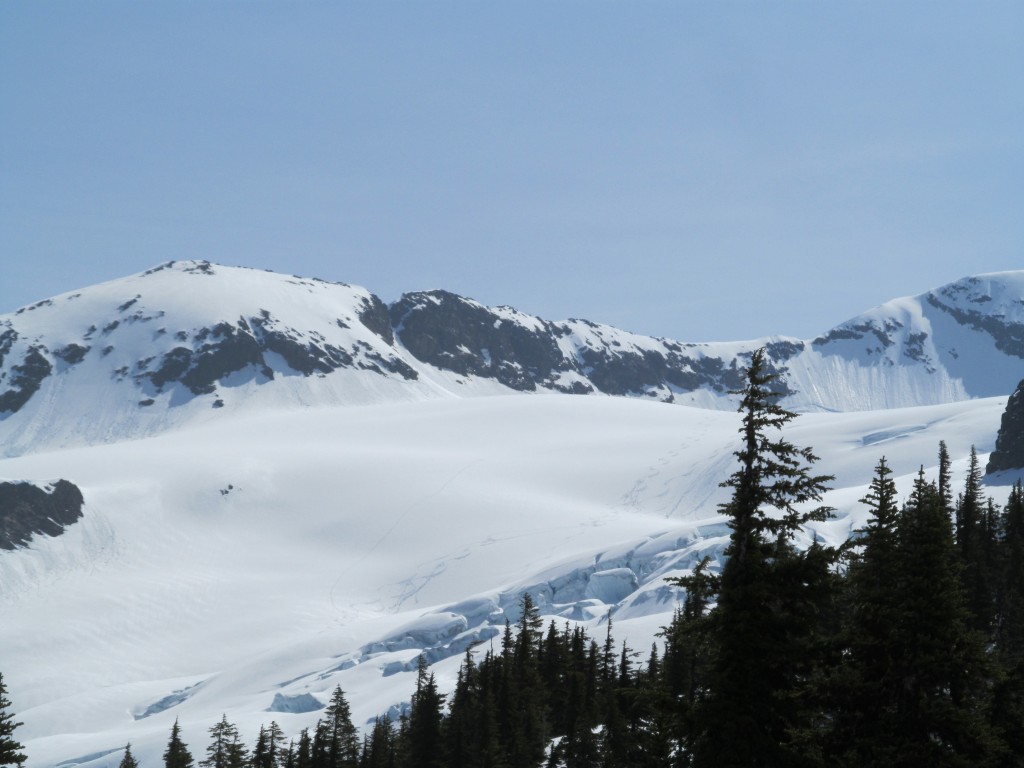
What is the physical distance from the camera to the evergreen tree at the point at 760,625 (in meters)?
15.8

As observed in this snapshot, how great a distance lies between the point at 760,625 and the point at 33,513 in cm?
20311

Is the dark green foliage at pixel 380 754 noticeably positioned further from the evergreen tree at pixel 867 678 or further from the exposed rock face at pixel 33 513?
the exposed rock face at pixel 33 513

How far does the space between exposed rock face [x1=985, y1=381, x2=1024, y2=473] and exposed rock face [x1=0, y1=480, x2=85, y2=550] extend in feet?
585

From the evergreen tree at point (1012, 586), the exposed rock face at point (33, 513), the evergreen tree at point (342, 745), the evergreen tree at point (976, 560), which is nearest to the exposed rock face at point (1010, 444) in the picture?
the evergreen tree at point (976, 560)

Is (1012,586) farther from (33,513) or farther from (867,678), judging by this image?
(33,513)

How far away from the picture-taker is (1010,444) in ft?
509

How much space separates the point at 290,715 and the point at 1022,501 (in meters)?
84.2

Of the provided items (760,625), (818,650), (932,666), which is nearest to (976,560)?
(818,650)

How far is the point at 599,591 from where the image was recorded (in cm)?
13938

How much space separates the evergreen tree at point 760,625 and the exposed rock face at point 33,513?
200 metres

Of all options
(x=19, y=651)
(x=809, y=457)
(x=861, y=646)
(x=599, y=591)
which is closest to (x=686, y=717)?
(x=861, y=646)

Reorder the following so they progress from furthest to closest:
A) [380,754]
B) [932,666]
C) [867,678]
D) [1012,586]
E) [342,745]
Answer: [342,745] < [1012,586] < [380,754] < [867,678] < [932,666]

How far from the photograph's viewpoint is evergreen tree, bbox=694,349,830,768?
15.8m

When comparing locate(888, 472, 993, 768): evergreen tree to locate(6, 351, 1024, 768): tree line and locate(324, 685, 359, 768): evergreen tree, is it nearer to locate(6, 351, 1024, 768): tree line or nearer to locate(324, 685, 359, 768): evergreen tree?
locate(6, 351, 1024, 768): tree line
